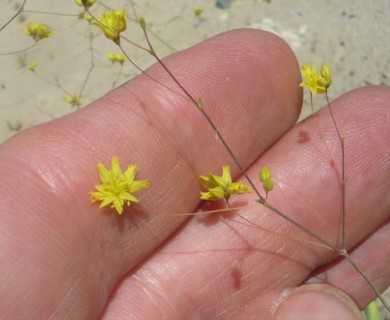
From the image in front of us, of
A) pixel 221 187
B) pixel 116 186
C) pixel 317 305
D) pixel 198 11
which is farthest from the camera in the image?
pixel 198 11

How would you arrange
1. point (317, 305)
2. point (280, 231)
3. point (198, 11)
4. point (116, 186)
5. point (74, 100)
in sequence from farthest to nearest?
point (198, 11) < point (74, 100) < point (280, 231) < point (317, 305) < point (116, 186)

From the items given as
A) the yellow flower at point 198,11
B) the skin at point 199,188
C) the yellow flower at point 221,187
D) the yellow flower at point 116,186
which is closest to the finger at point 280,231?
the skin at point 199,188

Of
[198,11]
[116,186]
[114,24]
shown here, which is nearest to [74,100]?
[198,11]

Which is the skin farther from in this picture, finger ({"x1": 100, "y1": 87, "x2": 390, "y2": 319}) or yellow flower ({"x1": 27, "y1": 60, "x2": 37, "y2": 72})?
yellow flower ({"x1": 27, "y1": 60, "x2": 37, "y2": 72})

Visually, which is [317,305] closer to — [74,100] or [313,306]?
[313,306]

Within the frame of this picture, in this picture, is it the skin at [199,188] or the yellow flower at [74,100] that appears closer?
the skin at [199,188]

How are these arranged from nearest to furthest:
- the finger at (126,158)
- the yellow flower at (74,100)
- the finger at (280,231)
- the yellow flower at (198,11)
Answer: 1. the finger at (126,158)
2. the finger at (280,231)
3. the yellow flower at (74,100)
4. the yellow flower at (198,11)

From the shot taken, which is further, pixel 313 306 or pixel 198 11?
pixel 198 11

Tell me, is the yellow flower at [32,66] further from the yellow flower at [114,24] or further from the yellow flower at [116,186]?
the yellow flower at [116,186]
